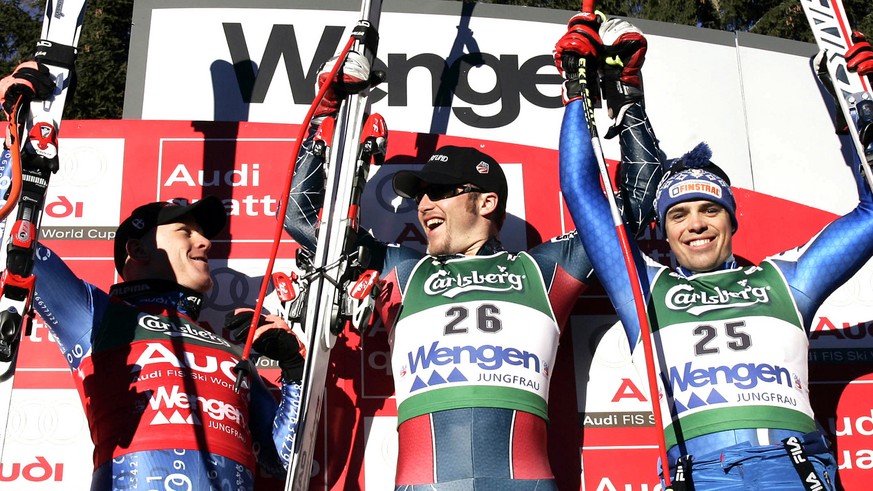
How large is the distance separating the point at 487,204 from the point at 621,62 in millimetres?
769

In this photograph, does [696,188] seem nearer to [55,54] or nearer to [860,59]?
[860,59]

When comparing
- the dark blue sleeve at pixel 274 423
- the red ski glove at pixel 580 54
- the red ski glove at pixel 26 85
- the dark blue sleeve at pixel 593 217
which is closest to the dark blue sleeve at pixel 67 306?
the red ski glove at pixel 26 85

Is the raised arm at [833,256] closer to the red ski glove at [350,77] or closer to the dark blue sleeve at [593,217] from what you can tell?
the dark blue sleeve at [593,217]

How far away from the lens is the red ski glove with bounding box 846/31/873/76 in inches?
169

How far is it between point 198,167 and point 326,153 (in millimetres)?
850

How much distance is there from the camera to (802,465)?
371 cm

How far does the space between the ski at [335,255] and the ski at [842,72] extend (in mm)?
1752

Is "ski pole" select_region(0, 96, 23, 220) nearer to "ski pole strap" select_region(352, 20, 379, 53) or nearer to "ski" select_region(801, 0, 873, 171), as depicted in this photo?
"ski pole strap" select_region(352, 20, 379, 53)

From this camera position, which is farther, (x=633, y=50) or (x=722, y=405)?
(x=633, y=50)

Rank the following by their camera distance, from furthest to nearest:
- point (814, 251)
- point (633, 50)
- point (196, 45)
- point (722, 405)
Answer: point (196, 45) < point (633, 50) < point (814, 251) < point (722, 405)

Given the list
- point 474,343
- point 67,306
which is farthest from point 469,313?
point 67,306

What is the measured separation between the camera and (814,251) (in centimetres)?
423

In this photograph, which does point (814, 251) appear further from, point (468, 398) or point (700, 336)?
point (468, 398)

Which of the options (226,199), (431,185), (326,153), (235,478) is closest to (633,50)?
(431,185)
